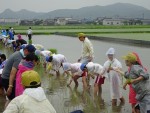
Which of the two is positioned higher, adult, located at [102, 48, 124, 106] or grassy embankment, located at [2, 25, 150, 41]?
adult, located at [102, 48, 124, 106]

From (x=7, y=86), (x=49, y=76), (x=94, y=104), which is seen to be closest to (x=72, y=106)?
(x=94, y=104)

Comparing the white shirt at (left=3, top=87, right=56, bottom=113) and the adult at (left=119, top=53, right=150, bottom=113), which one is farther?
the adult at (left=119, top=53, right=150, bottom=113)

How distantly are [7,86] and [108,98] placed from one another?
3.29 m

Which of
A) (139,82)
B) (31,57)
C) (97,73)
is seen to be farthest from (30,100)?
(97,73)

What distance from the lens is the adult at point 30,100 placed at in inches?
145

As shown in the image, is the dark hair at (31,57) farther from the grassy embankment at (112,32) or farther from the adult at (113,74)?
the grassy embankment at (112,32)

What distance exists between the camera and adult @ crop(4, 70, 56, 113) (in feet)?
12.1

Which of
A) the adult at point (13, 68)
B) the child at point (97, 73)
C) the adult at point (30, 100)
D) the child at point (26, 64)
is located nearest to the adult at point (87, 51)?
the child at point (97, 73)

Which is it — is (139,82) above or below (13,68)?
below

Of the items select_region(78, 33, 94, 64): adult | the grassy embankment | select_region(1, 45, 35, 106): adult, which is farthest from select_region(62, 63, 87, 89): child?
the grassy embankment

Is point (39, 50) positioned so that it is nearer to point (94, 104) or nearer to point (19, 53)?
point (94, 104)

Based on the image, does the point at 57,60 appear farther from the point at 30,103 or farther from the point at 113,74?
the point at 30,103

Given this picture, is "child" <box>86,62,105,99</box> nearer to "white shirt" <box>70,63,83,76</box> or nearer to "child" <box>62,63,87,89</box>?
"child" <box>62,63,87,89</box>

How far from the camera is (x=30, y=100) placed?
12.3 feet
